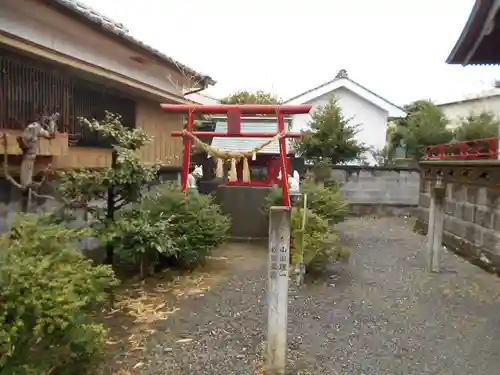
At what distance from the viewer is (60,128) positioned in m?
7.34

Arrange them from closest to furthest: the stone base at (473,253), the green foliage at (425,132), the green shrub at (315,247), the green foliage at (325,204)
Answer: the green shrub at (315,247)
the stone base at (473,253)
the green foliage at (325,204)
the green foliage at (425,132)

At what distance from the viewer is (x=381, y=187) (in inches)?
723

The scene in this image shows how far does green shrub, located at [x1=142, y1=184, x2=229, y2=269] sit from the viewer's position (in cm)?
758

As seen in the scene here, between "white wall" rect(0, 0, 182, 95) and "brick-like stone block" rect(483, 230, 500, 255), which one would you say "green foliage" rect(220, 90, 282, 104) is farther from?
"brick-like stone block" rect(483, 230, 500, 255)

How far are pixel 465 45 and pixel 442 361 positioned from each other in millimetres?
4236

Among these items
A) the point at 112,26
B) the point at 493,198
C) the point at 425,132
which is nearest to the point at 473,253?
the point at 493,198

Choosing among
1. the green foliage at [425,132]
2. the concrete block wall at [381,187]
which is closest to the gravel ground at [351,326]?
the concrete block wall at [381,187]

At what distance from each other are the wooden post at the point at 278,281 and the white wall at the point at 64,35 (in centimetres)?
445

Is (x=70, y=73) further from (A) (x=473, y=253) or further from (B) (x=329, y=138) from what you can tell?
(B) (x=329, y=138)

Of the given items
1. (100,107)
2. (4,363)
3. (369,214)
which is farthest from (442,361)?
(369,214)

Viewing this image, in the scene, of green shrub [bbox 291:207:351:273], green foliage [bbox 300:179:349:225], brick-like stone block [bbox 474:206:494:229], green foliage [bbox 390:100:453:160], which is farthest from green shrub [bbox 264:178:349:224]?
green foliage [bbox 390:100:453:160]

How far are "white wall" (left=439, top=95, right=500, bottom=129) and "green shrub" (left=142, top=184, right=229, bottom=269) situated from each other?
1767cm

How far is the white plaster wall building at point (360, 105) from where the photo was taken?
917 inches

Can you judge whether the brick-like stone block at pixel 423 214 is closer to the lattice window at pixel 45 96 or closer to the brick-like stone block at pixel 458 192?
the brick-like stone block at pixel 458 192
